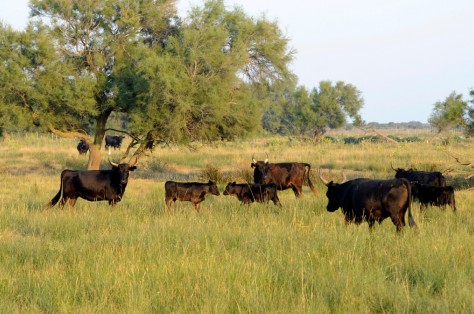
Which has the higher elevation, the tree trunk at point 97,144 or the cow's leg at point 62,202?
the tree trunk at point 97,144

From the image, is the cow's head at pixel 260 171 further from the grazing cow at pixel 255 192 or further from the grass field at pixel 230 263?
the grass field at pixel 230 263

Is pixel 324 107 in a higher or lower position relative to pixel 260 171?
higher

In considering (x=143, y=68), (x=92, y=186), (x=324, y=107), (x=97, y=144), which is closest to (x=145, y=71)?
(x=143, y=68)

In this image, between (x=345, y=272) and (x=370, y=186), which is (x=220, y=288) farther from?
(x=370, y=186)

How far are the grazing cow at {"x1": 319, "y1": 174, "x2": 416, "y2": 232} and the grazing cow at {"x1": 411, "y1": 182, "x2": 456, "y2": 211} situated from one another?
8.94 ft

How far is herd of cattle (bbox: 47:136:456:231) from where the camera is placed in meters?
8.59

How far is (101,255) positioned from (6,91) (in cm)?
1402

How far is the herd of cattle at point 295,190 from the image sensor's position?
859 centimetres

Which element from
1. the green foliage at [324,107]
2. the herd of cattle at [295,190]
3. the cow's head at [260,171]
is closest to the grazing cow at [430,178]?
the herd of cattle at [295,190]

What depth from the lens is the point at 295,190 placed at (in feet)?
53.5

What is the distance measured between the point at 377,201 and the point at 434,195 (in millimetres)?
3325

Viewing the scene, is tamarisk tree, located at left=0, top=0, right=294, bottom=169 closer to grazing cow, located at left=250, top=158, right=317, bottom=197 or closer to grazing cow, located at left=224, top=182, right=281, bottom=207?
grazing cow, located at left=250, top=158, right=317, bottom=197

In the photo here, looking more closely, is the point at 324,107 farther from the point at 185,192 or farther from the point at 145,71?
the point at 185,192

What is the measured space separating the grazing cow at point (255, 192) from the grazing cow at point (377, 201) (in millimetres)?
3325
